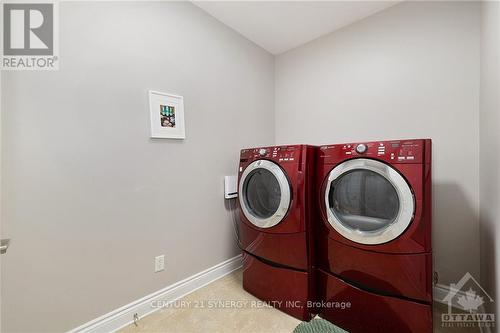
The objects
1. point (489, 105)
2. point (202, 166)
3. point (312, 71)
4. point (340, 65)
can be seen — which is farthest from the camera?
point (312, 71)

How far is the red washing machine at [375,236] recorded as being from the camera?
1.10 meters

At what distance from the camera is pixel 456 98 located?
5.03 feet

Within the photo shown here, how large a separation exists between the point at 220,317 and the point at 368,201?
4.10 ft

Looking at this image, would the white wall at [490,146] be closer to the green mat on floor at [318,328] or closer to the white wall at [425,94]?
the white wall at [425,94]

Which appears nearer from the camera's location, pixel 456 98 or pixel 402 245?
pixel 402 245

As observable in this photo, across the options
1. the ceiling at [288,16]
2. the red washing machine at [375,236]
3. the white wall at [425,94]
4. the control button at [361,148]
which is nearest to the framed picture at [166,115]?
the ceiling at [288,16]

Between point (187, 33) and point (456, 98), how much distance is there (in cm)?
208

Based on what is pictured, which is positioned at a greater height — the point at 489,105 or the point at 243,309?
the point at 489,105

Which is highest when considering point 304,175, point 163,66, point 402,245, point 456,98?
point 163,66

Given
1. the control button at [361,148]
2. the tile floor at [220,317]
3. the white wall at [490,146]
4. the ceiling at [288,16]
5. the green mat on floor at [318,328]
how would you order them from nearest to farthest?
the green mat on floor at [318,328] < the white wall at [490,146] < the control button at [361,148] < the tile floor at [220,317] < the ceiling at [288,16]

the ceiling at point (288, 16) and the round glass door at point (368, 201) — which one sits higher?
the ceiling at point (288, 16)

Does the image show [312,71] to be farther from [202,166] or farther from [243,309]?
[243,309]

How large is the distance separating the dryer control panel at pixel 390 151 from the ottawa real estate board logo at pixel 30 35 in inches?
66.4

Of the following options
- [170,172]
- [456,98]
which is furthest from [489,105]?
[170,172]
